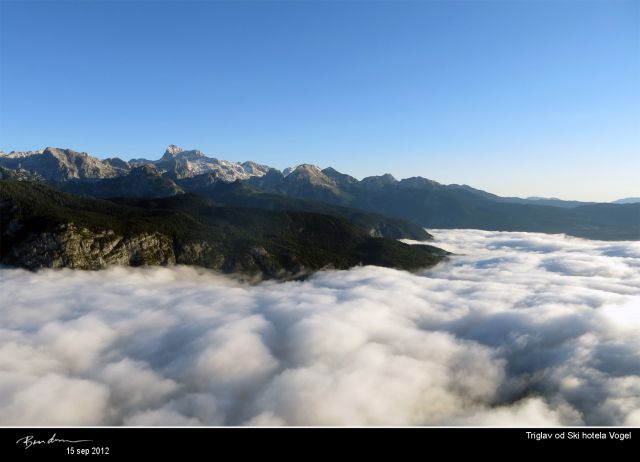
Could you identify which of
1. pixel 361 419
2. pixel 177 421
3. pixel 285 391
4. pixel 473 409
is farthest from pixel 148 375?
pixel 473 409
